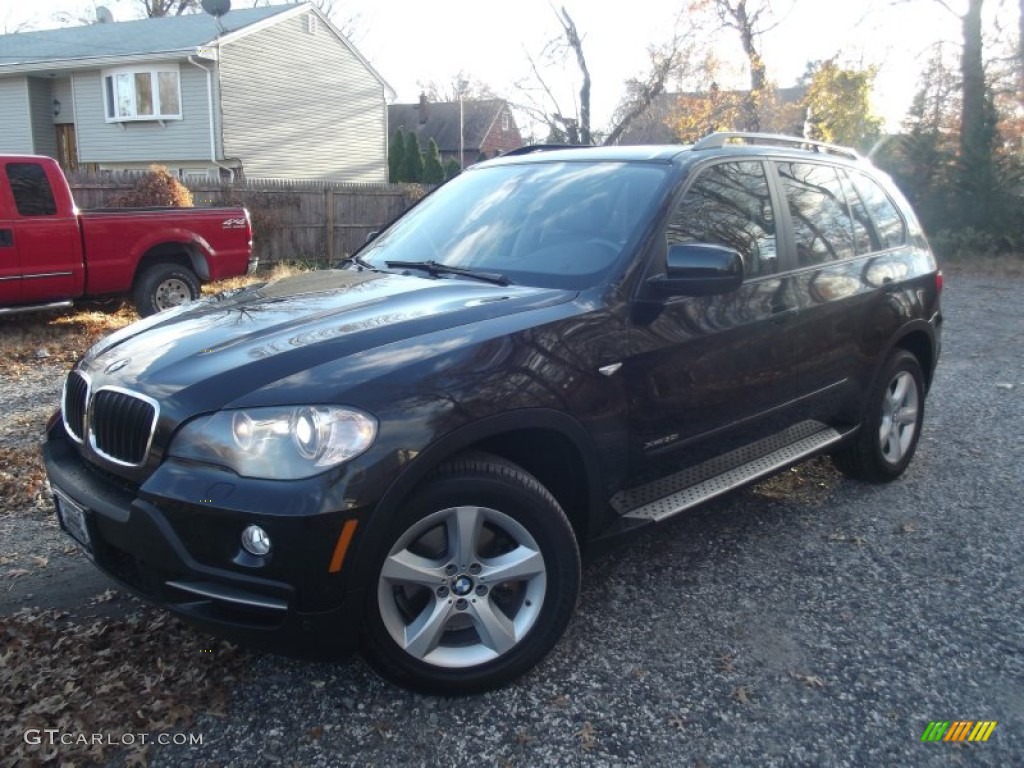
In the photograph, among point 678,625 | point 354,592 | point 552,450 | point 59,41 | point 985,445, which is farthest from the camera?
point 59,41

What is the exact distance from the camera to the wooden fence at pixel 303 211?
1602 centimetres

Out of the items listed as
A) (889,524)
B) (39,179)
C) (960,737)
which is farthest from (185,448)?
(39,179)

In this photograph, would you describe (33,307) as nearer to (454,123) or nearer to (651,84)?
(651,84)

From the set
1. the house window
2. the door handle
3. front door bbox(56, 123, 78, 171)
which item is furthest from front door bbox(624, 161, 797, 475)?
front door bbox(56, 123, 78, 171)

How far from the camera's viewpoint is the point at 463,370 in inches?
107

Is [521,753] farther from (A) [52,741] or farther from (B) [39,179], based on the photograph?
(B) [39,179]

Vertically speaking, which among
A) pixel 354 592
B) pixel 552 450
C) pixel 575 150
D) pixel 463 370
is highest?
pixel 575 150

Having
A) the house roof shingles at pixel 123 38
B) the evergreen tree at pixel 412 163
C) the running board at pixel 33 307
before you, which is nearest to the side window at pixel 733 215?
the running board at pixel 33 307

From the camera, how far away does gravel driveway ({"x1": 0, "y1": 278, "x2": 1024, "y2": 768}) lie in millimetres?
2613

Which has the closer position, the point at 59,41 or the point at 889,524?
the point at 889,524

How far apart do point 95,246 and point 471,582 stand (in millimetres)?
7927

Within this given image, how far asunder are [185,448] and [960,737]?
2575 mm

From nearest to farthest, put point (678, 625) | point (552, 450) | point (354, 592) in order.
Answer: point (354, 592) < point (552, 450) < point (678, 625)

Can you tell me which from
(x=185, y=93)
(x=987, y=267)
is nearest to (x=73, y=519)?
(x=987, y=267)
